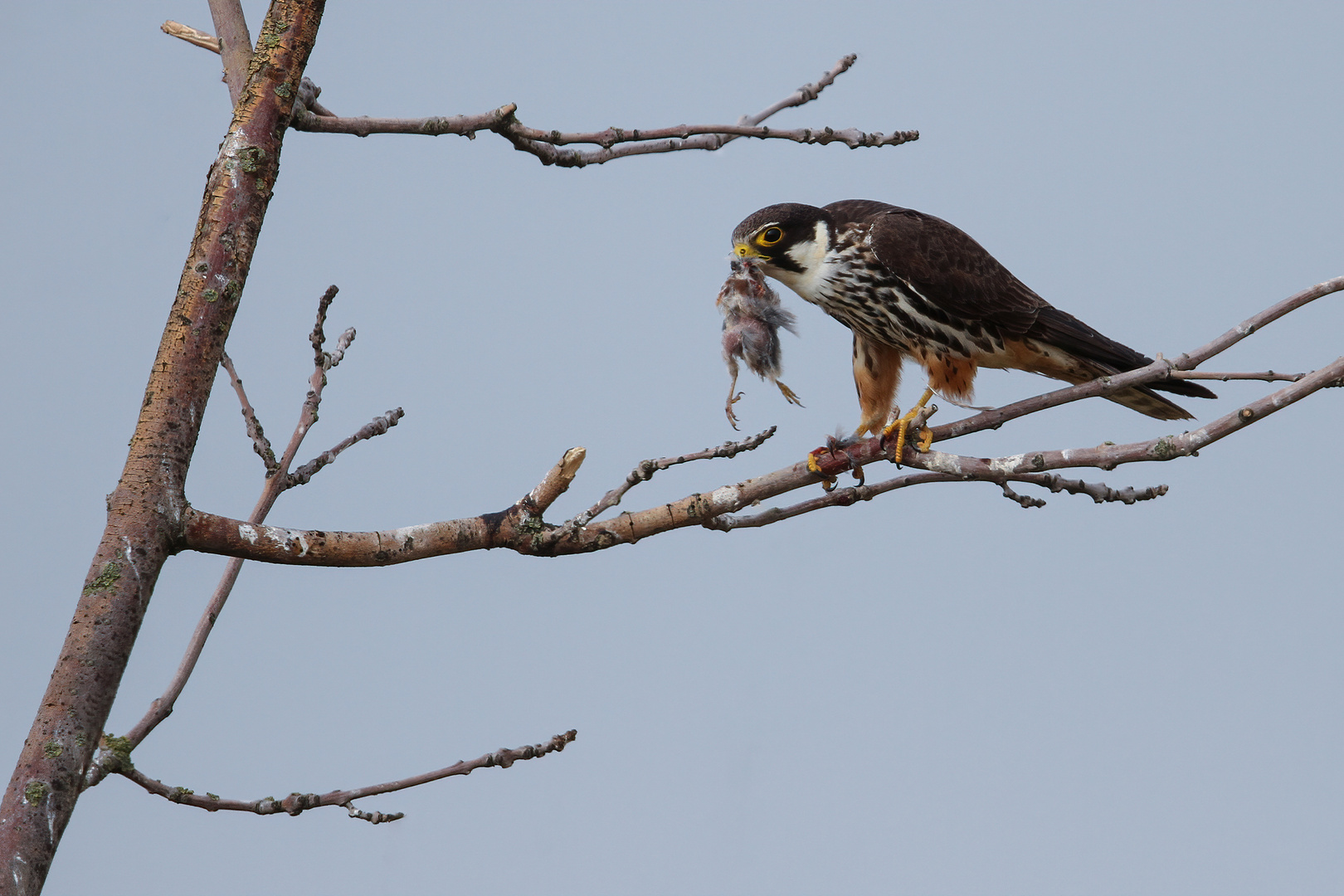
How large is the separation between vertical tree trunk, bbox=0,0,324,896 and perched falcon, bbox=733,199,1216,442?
47.2 inches

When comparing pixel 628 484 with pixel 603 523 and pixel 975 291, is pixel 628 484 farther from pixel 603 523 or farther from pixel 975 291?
pixel 975 291

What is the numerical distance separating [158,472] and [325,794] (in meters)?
0.60

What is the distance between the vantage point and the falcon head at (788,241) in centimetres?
270

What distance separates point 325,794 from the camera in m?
1.88

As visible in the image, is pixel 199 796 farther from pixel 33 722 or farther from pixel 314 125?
pixel 314 125

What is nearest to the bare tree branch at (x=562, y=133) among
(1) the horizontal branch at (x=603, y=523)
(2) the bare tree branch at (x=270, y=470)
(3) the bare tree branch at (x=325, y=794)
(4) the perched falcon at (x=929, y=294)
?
(2) the bare tree branch at (x=270, y=470)

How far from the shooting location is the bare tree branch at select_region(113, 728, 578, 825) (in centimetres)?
185

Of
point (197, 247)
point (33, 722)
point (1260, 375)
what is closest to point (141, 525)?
point (33, 722)

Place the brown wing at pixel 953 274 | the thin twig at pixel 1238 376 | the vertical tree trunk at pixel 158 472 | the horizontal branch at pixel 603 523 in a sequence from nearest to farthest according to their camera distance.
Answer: the vertical tree trunk at pixel 158 472 → the horizontal branch at pixel 603 523 → the thin twig at pixel 1238 376 → the brown wing at pixel 953 274

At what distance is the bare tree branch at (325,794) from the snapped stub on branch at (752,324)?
3.28 feet

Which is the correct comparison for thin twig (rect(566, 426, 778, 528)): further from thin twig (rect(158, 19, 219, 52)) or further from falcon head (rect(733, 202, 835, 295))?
thin twig (rect(158, 19, 219, 52))

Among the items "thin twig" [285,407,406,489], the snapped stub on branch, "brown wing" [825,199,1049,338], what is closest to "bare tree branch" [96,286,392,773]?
"thin twig" [285,407,406,489]

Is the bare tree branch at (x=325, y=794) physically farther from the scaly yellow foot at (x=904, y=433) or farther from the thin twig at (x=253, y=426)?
the scaly yellow foot at (x=904, y=433)

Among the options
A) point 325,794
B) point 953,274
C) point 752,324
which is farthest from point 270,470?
point 953,274
